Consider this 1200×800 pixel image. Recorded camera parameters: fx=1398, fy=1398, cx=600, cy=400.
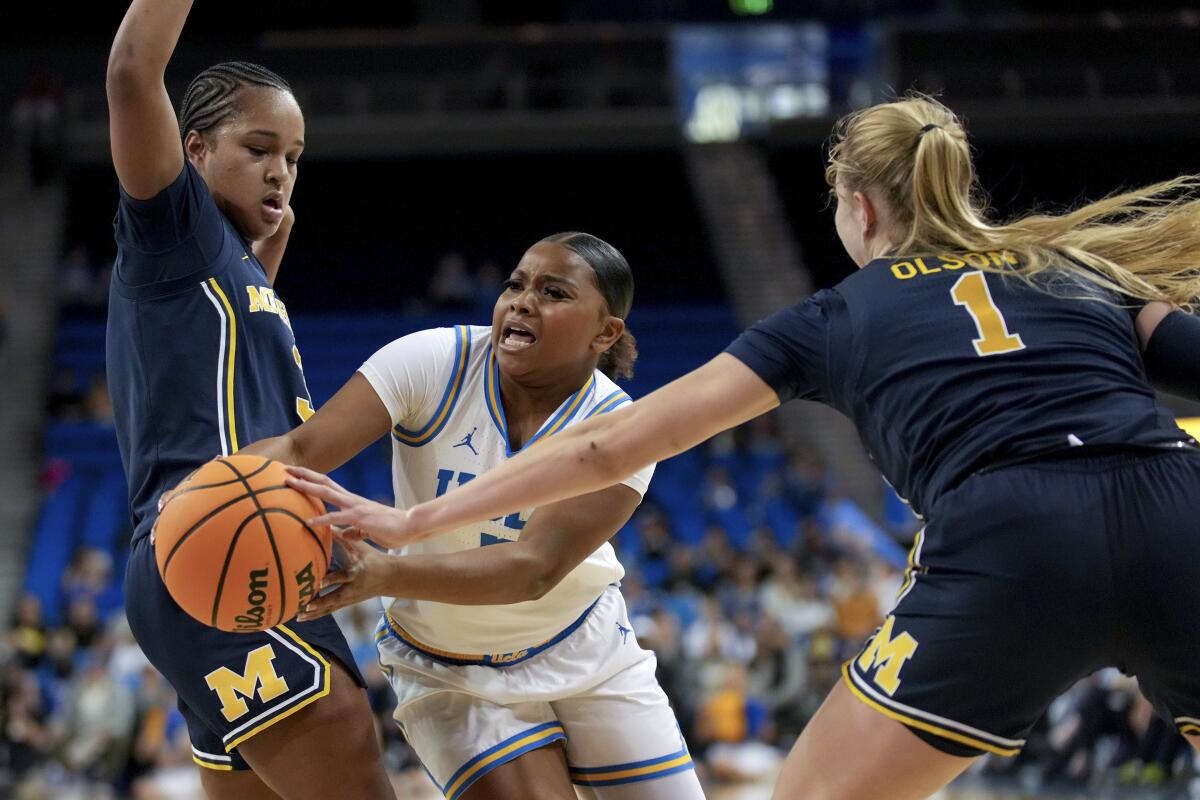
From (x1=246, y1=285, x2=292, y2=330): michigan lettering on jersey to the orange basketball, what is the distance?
0.52 metres

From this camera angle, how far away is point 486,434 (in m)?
3.62

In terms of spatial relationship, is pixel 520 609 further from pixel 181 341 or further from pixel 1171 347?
pixel 1171 347

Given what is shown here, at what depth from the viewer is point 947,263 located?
2.95 m

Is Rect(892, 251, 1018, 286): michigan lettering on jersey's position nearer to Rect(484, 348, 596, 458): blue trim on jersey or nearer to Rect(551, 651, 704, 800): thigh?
Rect(484, 348, 596, 458): blue trim on jersey

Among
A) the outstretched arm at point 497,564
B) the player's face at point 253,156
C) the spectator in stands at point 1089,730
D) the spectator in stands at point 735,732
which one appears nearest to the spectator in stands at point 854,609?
the spectator in stands at point 735,732

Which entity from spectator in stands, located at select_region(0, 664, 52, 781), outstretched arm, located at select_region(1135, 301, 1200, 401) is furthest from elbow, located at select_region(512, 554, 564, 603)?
spectator in stands, located at select_region(0, 664, 52, 781)

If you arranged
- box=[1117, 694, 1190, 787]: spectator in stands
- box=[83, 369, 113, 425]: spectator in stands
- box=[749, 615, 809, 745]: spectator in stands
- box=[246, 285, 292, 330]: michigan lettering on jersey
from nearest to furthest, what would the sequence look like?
box=[246, 285, 292, 330]: michigan lettering on jersey
box=[1117, 694, 1190, 787]: spectator in stands
box=[749, 615, 809, 745]: spectator in stands
box=[83, 369, 113, 425]: spectator in stands

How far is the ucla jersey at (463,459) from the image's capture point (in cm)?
354

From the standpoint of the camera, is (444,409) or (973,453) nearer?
(973,453)

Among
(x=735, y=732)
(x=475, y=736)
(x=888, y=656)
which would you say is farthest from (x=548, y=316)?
(x=735, y=732)

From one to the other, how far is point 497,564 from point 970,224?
4.20ft

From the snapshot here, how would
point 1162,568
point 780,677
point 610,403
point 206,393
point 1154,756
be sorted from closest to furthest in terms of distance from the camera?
point 1162,568
point 206,393
point 610,403
point 1154,756
point 780,677

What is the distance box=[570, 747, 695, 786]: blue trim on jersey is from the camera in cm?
364

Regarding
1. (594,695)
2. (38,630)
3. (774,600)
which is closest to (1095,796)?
(774,600)
